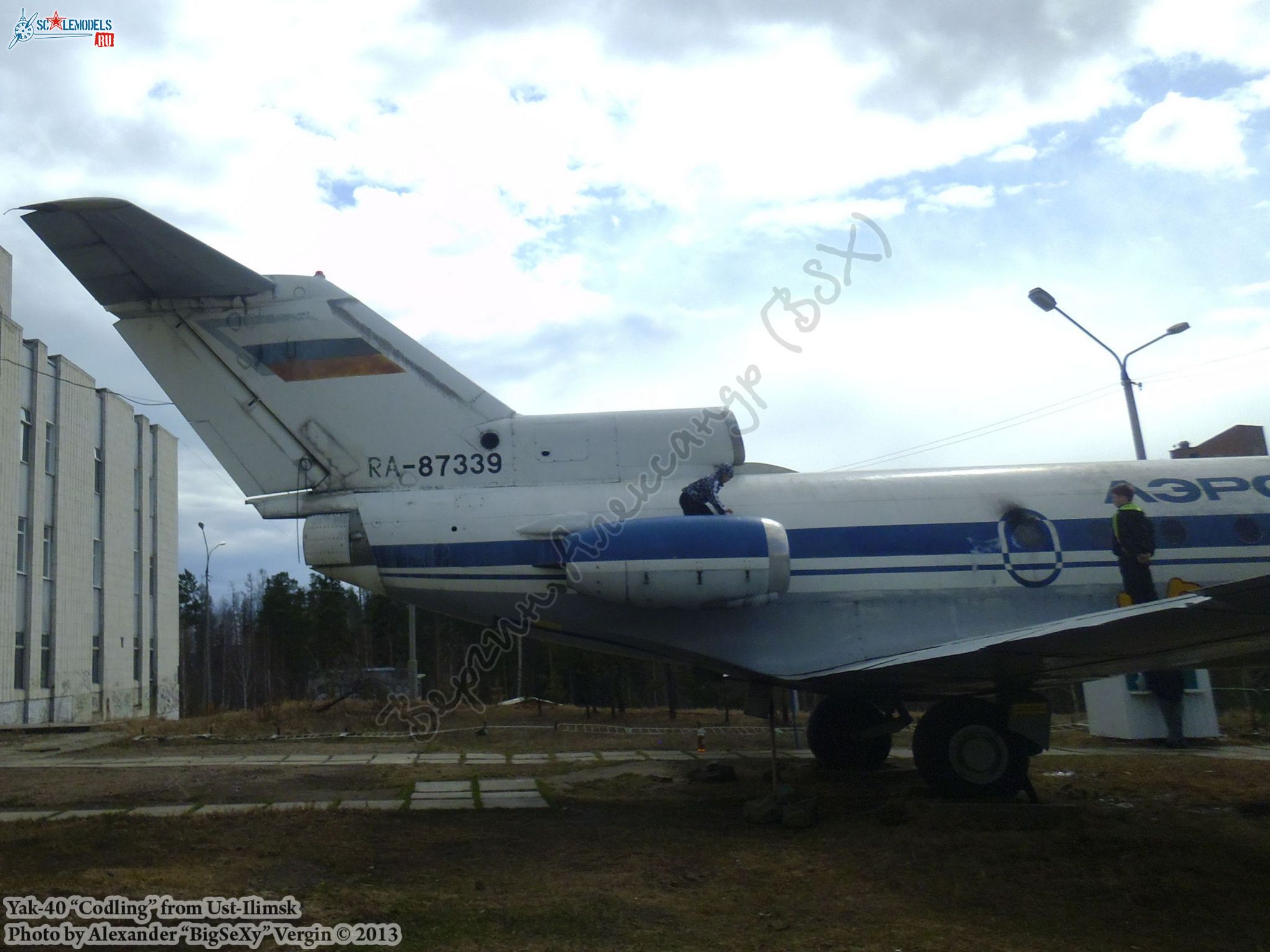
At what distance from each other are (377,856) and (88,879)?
1.73 meters

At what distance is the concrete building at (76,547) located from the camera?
1008 inches

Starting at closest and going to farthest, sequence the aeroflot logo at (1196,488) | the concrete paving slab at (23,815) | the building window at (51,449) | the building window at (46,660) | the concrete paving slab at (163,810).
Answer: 1. the concrete paving slab at (23,815)
2. the concrete paving slab at (163,810)
3. the aeroflot logo at (1196,488)
4. the building window at (46,660)
5. the building window at (51,449)

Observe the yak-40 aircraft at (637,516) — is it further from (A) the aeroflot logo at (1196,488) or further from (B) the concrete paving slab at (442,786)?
(B) the concrete paving slab at (442,786)

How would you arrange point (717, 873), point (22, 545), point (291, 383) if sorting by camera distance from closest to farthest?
1. point (717, 873)
2. point (291, 383)
3. point (22, 545)

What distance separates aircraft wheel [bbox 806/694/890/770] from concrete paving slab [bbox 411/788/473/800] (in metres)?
4.27

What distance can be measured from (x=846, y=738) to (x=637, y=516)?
4.16 m

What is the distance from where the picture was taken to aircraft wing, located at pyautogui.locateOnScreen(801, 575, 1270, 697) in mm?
6117

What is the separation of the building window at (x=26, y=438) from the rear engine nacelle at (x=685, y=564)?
25.0 meters

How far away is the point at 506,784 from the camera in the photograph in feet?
32.9

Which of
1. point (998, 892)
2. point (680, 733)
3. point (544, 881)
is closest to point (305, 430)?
point (544, 881)

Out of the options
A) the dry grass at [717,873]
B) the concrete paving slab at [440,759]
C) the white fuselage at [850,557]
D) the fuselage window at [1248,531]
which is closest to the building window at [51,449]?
the concrete paving slab at [440,759]

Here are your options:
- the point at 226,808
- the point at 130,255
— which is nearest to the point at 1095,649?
the point at 226,808

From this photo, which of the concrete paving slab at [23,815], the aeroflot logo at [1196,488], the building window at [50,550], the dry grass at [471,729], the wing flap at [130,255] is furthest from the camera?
the building window at [50,550]

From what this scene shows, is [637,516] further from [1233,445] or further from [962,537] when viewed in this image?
[1233,445]
